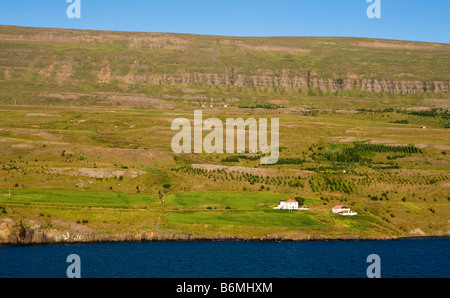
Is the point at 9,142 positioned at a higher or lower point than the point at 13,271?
higher

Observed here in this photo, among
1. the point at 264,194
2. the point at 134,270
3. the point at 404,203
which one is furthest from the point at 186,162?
the point at 134,270

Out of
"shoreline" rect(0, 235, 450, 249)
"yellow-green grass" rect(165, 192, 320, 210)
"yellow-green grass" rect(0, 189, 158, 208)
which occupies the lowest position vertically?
"shoreline" rect(0, 235, 450, 249)

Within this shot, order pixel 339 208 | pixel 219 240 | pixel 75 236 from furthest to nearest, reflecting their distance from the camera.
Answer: pixel 339 208
pixel 219 240
pixel 75 236

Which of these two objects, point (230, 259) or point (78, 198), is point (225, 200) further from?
point (230, 259)

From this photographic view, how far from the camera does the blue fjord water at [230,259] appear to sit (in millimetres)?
57688

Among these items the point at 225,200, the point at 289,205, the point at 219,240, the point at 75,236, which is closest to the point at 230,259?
the point at 219,240

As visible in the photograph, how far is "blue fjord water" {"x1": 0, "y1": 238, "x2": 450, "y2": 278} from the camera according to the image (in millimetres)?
57688

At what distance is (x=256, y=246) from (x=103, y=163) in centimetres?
4963

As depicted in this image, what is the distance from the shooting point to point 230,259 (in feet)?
209

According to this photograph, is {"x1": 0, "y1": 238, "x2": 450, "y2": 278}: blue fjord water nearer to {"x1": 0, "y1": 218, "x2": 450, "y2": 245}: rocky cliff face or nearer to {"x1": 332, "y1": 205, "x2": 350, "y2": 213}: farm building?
{"x1": 0, "y1": 218, "x2": 450, "y2": 245}: rocky cliff face

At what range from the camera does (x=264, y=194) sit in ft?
309

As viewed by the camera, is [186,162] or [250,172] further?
[186,162]

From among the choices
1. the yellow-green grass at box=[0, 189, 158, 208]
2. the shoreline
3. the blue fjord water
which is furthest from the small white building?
the yellow-green grass at box=[0, 189, 158, 208]
